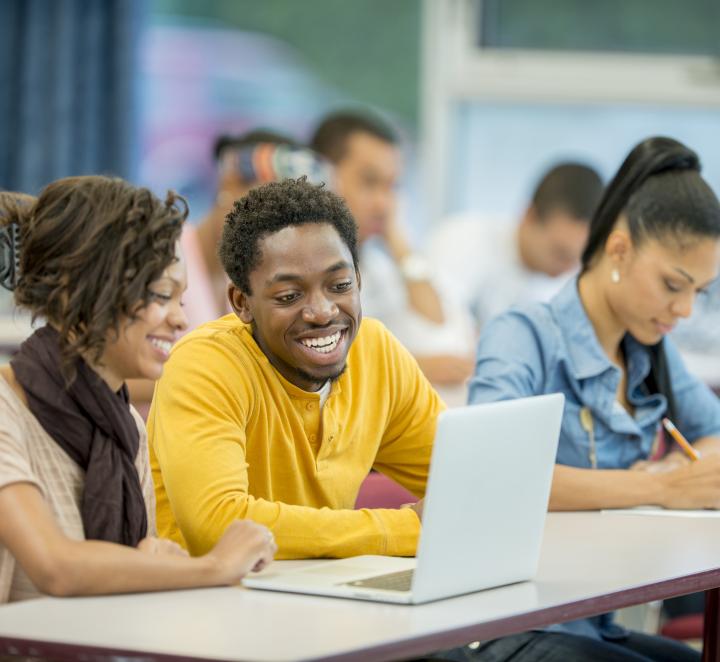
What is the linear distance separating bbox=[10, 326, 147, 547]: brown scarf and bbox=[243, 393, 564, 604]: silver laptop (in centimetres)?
18

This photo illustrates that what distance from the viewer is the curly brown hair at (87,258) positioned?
1.58 metres

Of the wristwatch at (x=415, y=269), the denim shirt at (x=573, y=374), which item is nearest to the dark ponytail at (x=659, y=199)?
the denim shirt at (x=573, y=374)

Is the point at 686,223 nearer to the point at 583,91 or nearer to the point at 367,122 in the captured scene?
the point at 367,122

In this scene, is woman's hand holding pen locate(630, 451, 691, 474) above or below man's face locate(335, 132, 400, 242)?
below

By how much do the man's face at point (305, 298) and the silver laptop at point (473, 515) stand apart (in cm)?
31

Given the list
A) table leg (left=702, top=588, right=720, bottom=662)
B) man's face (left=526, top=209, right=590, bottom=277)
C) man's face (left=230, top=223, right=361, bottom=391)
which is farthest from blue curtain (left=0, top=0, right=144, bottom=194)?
table leg (left=702, top=588, right=720, bottom=662)

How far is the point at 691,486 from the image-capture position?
2258 millimetres

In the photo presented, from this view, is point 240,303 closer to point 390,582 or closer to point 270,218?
point 270,218

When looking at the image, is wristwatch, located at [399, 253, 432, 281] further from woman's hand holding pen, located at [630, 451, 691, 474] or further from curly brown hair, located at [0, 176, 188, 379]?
curly brown hair, located at [0, 176, 188, 379]

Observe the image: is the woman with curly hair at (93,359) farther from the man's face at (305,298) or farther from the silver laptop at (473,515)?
the man's face at (305,298)

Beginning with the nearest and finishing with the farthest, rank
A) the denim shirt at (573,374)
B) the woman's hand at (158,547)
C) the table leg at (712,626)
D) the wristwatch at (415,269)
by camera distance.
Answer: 1. the woman's hand at (158,547)
2. the table leg at (712,626)
3. the denim shirt at (573,374)
4. the wristwatch at (415,269)

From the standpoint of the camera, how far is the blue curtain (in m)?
5.03

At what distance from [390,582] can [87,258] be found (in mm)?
513

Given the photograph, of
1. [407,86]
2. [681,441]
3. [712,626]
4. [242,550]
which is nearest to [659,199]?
[681,441]
